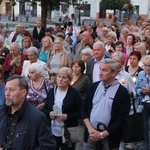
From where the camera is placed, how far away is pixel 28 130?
3.84 meters

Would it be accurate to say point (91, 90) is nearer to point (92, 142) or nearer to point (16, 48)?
point (92, 142)

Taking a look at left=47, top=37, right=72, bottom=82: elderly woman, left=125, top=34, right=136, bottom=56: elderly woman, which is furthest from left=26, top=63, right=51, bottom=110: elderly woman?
left=125, top=34, right=136, bottom=56: elderly woman

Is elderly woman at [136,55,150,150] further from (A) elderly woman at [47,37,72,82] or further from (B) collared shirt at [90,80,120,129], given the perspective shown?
(A) elderly woman at [47,37,72,82]

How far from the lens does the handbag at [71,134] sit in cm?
568

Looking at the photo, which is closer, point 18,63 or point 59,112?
point 59,112

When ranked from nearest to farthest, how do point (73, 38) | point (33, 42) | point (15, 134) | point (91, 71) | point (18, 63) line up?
point (15, 134), point (91, 71), point (18, 63), point (33, 42), point (73, 38)

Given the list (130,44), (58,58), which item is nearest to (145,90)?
(58,58)

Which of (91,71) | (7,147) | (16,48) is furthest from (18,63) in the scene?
(7,147)

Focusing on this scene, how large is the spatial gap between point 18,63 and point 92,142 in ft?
12.5

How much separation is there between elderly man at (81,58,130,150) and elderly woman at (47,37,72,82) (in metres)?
3.04

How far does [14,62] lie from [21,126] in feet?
Answer: 16.0

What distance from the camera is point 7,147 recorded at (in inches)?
153

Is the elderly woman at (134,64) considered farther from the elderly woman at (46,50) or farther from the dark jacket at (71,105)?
the elderly woman at (46,50)

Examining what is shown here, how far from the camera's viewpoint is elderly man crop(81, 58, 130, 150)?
16.8ft
